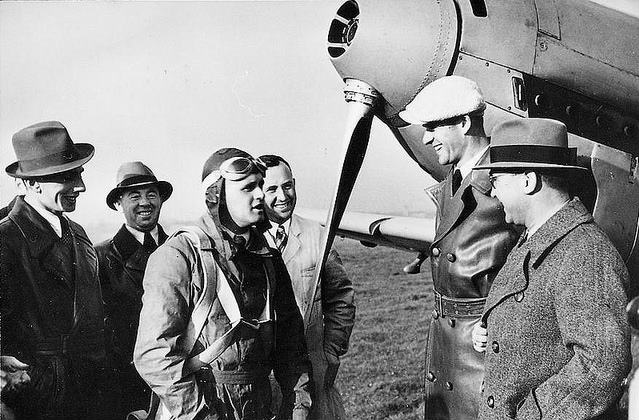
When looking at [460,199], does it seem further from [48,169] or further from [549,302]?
[48,169]

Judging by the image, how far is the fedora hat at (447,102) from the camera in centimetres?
218

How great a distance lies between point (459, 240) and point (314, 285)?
0.72 m

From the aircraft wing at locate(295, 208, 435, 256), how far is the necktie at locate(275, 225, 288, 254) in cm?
54

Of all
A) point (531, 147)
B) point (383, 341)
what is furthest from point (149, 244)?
point (383, 341)

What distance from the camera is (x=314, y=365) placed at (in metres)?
2.63

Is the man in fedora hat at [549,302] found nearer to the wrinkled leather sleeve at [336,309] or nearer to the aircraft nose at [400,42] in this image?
the aircraft nose at [400,42]

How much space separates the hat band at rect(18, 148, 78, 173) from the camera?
99.0 inches

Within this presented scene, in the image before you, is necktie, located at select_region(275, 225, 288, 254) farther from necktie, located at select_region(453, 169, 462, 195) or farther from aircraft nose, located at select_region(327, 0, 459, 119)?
necktie, located at select_region(453, 169, 462, 195)

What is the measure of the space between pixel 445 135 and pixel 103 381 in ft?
5.22

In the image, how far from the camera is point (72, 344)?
2463 millimetres

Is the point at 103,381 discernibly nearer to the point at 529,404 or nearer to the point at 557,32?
the point at 529,404

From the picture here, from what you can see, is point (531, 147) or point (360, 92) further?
point (360, 92)

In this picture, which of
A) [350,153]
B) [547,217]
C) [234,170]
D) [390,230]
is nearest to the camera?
[547,217]

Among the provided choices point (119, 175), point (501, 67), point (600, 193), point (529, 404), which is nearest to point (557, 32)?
point (501, 67)
